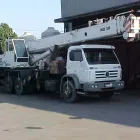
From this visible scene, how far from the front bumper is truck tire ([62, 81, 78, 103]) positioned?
2.30 feet

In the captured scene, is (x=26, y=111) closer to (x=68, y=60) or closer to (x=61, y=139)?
(x=68, y=60)

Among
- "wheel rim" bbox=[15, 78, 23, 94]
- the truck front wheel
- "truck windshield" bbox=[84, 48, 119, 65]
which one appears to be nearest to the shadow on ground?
the truck front wheel

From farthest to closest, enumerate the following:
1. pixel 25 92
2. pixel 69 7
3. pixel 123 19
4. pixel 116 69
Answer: pixel 69 7, pixel 25 92, pixel 116 69, pixel 123 19

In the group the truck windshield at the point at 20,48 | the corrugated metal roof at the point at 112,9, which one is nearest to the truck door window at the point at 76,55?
the corrugated metal roof at the point at 112,9

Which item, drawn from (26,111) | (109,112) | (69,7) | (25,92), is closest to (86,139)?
(109,112)

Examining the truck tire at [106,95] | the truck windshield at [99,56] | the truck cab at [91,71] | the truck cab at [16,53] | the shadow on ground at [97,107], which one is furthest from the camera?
the truck cab at [16,53]

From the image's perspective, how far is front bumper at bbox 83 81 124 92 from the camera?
14883 mm

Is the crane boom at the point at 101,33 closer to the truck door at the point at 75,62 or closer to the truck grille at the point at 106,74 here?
the truck door at the point at 75,62

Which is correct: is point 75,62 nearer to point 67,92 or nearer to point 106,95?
point 67,92

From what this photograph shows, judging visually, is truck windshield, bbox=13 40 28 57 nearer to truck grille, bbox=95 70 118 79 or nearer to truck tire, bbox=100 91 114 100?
truck tire, bbox=100 91 114 100

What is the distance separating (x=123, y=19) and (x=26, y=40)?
895 cm

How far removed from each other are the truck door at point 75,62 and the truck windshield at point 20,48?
17.7ft

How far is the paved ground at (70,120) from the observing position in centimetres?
938

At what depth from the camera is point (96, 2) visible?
22078 mm
